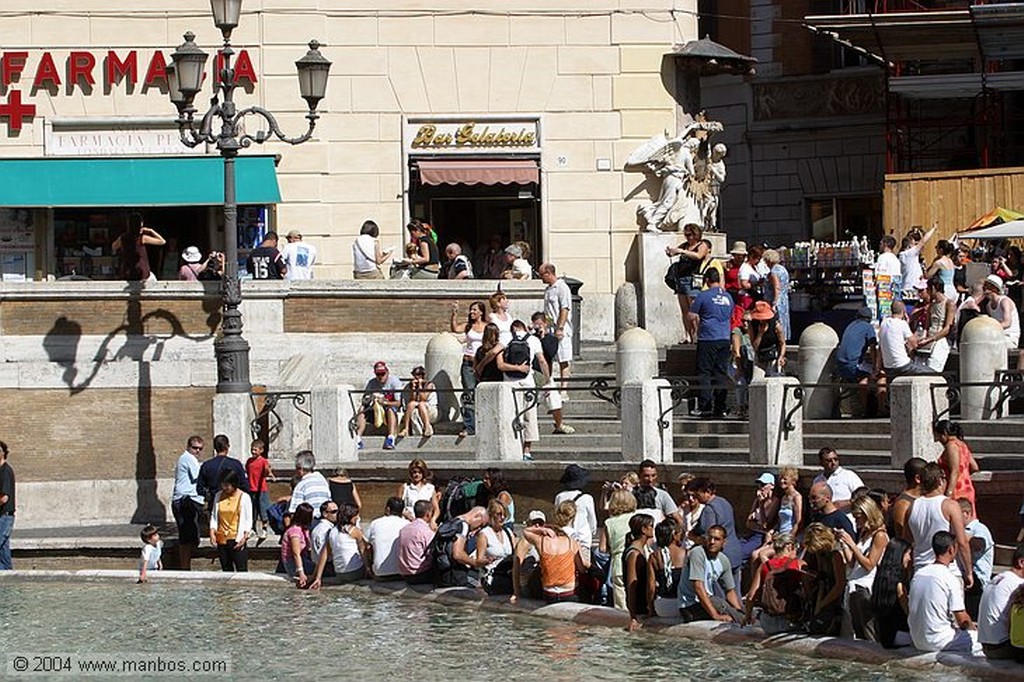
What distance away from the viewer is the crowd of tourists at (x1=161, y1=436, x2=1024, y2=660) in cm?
1683

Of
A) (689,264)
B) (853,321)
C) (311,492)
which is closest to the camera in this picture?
(311,492)

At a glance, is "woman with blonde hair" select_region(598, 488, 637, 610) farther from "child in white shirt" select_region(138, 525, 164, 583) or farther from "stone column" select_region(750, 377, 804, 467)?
"child in white shirt" select_region(138, 525, 164, 583)

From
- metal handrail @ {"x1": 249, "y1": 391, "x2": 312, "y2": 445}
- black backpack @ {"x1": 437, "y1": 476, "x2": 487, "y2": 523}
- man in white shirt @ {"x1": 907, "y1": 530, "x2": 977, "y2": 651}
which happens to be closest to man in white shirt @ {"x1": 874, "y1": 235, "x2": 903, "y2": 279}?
black backpack @ {"x1": 437, "y1": 476, "x2": 487, "y2": 523}

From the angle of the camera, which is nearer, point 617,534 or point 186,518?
point 617,534

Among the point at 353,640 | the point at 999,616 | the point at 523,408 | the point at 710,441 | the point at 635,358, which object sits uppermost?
the point at 635,358

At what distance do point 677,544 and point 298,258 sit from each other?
11.7 m

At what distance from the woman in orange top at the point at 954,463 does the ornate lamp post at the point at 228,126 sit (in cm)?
887

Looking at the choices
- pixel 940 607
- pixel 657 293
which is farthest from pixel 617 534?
pixel 657 293

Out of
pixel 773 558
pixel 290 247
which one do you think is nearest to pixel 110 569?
pixel 290 247

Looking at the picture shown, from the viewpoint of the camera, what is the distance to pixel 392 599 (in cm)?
2117

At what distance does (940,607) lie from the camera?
1631cm

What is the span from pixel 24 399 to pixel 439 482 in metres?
5.97

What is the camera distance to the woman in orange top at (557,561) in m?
19.8

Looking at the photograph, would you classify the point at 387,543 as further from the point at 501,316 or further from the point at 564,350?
the point at 564,350
